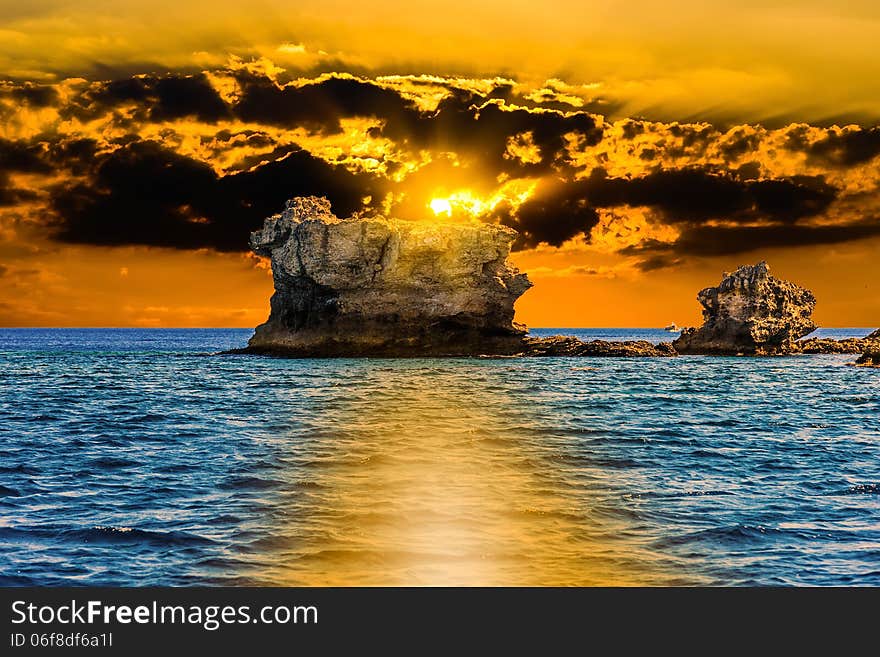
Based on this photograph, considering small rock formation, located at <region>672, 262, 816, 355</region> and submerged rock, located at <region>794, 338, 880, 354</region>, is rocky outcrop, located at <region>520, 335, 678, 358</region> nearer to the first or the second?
small rock formation, located at <region>672, 262, 816, 355</region>

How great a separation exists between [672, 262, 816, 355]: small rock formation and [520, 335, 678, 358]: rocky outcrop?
573 centimetres

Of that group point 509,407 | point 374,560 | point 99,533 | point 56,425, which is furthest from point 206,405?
point 374,560

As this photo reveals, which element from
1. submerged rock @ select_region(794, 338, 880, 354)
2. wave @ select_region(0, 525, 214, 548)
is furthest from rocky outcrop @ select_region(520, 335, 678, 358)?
wave @ select_region(0, 525, 214, 548)

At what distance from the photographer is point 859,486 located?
16609 millimetres

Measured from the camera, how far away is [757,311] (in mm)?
76812

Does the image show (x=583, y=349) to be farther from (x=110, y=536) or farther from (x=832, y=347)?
(x=110, y=536)

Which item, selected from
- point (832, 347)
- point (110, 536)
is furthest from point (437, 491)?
point (832, 347)

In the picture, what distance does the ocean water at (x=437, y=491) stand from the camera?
11.2 m

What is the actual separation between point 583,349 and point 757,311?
650 inches

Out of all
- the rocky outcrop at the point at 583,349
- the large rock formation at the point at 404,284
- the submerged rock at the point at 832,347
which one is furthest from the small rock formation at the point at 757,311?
the large rock formation at the point at 404,284

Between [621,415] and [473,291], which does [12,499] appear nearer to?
[621,415]

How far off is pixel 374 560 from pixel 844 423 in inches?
896

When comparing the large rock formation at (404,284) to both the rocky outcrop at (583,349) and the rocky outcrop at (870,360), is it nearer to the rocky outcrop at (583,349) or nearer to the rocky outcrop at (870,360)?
the rocky outcrop at (583,349)

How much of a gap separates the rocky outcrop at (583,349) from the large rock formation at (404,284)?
242 cm
